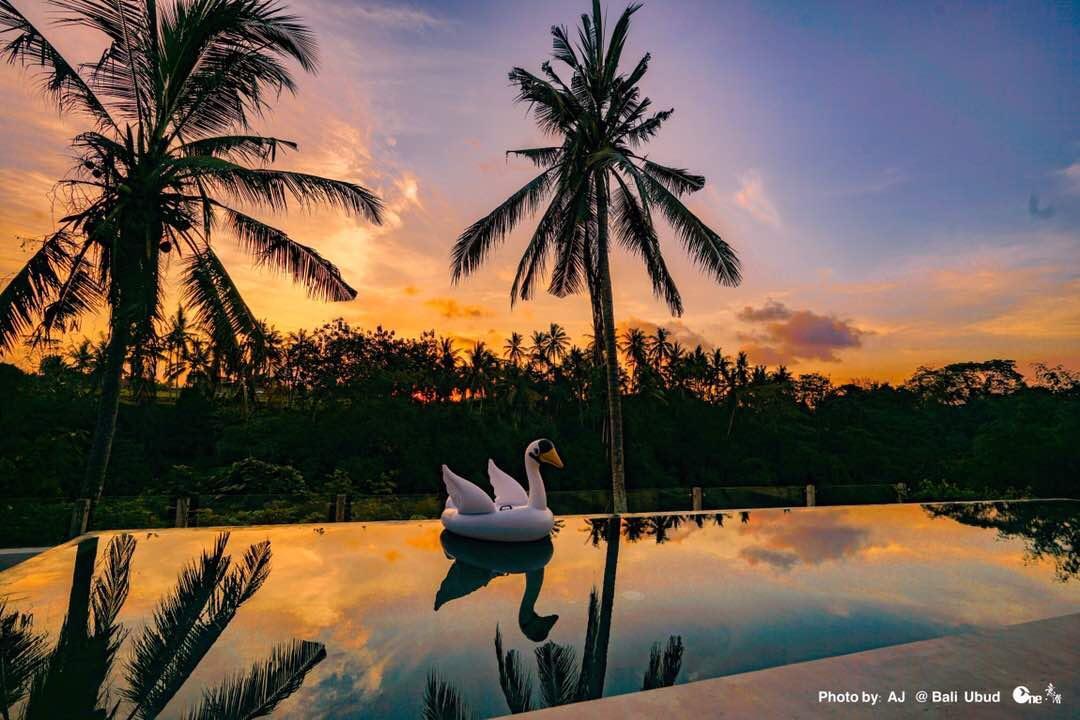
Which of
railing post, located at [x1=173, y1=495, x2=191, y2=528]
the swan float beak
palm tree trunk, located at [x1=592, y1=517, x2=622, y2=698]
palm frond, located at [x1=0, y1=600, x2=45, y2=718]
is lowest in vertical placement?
palm tree trunk, located at [x1=592, y1=517, x2=622, y2=698]

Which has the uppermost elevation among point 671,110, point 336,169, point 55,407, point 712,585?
point 671,110

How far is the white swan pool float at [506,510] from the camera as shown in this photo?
21.1 feet

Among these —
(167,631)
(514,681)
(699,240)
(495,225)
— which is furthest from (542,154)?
(514,681)

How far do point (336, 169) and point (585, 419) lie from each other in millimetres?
36860

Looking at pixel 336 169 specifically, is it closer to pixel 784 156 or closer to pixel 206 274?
pixel 206 274

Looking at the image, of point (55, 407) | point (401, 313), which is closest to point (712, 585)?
point (401, 313)

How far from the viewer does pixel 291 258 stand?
8.55 m

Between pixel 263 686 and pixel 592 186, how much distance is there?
9.85 m

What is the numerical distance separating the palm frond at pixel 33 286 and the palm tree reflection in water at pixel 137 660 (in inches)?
174

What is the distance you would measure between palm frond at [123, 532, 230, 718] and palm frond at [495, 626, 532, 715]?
187cm

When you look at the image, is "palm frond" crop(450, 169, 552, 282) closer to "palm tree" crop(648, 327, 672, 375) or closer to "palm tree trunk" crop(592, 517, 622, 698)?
"palm tree trunk" crop(592, 517, 622, 698)

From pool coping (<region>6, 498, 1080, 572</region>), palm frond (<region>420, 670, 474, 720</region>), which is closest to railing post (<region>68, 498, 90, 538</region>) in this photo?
pool coping (<region>6, 498, 1080, 572</region>)

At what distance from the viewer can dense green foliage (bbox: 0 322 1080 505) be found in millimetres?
17847

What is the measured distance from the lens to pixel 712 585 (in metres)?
5.26
